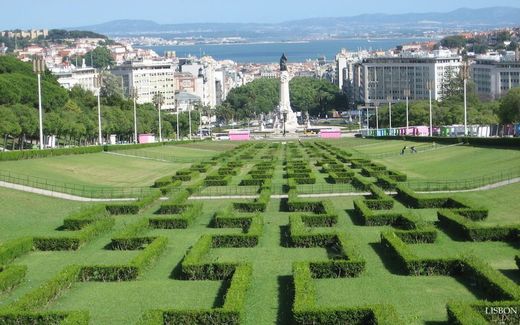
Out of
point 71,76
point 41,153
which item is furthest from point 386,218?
point 71,76

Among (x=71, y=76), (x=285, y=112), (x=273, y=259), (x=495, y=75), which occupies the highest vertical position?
(x=71, y=76)

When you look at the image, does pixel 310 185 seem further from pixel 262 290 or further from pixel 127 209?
pixel 262 290

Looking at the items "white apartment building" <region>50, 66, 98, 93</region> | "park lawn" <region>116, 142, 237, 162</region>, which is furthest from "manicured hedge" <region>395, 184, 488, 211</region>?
"white apartment building" <region>50, 66, 98, 93</region>

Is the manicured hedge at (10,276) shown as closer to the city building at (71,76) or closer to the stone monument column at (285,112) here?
the stone monument column at (285,112)

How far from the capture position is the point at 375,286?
24906mm

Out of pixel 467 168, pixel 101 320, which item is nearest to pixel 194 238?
pixel 101 320

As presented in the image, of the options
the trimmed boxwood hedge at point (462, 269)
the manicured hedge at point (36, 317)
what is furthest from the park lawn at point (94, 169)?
the manicured hedge at point (36, 317)

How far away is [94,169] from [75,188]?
11995 millimetres

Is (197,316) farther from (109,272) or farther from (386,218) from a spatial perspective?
(386,218)

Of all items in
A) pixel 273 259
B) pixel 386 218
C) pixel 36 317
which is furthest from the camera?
pixel 386 218

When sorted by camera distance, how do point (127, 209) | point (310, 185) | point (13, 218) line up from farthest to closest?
point (310, 185) → point (127, 209) → point (13, 218)

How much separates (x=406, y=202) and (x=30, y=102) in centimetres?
6130

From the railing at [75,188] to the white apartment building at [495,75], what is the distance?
383 ft

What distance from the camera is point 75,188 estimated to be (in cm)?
4838
